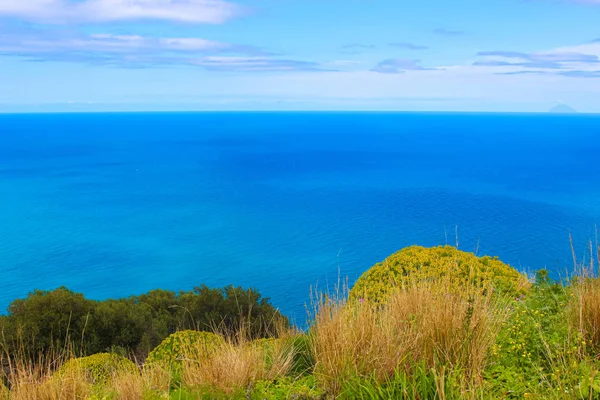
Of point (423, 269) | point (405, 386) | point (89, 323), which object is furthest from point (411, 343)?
point (89, 323)

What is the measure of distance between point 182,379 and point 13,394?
139cm

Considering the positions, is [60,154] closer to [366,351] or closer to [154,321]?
[154,321]

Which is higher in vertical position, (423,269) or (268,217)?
(268,217)

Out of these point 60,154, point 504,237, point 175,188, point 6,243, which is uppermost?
point 60,154

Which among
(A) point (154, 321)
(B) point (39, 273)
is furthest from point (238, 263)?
(A) point (154, 321)

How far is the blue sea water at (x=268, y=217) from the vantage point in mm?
32562

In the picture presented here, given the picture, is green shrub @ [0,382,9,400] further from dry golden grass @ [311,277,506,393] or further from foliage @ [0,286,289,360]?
foliage @ [0,286,289,360]

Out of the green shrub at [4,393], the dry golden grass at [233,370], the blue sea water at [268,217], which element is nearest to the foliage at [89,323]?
the blue sea water at [268,217]

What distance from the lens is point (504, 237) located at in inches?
1510

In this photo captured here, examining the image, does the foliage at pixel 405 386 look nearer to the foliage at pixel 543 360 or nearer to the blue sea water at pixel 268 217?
the foliage at pixel 543 360

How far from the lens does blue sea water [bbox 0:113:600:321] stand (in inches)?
1282

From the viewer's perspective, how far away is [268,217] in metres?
45.9

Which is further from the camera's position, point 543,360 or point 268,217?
point 268,217

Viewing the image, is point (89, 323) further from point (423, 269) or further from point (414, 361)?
point (414, 361)
